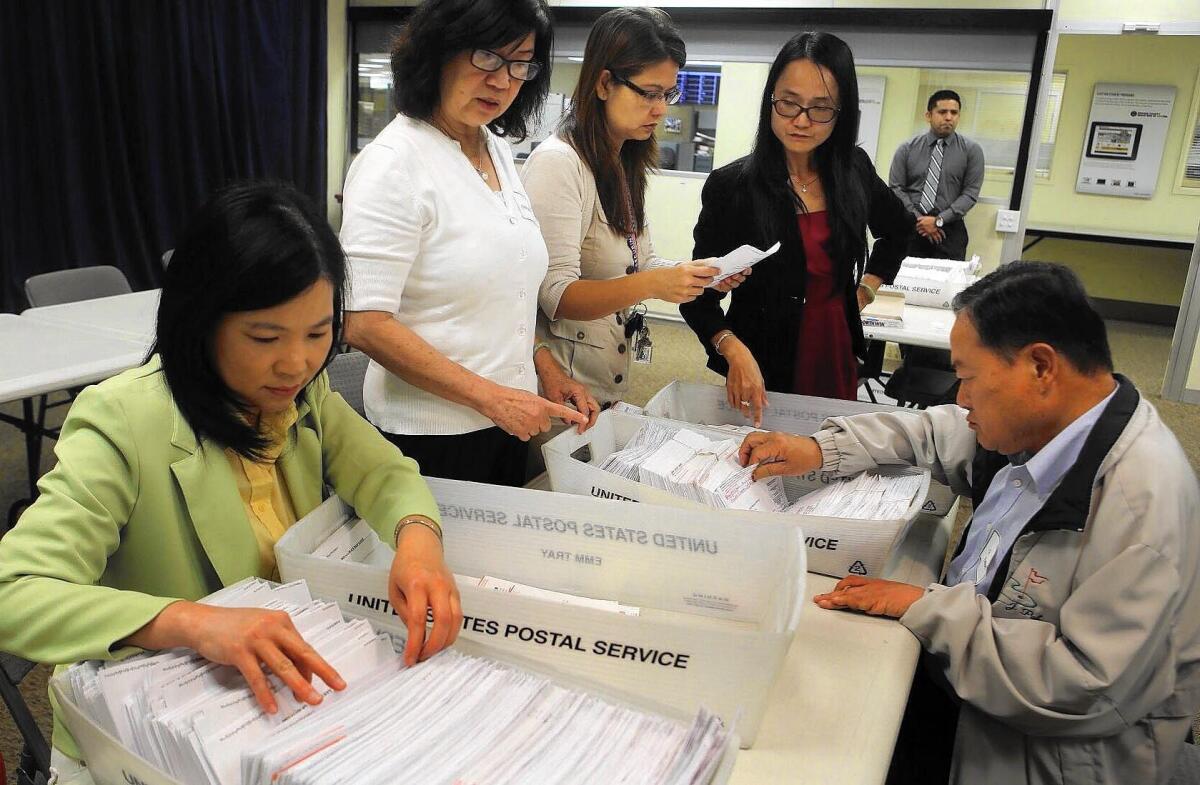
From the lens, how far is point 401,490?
3.83 feet

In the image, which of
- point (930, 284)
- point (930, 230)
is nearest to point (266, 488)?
point (930, 284)

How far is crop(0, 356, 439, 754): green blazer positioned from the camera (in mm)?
835

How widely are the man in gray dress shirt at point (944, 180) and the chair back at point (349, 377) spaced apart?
14.0 feet

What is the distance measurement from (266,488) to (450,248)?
47cm

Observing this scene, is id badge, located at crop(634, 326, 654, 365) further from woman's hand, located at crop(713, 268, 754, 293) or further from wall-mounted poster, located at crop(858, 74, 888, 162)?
wall-mounted poster, located at crop(858, 74, 888, 162)

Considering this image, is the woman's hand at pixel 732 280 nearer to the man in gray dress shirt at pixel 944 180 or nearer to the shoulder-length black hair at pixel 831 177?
the shoulder-length black hair at pixel 831 177

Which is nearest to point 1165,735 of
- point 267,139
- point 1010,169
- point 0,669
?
point 0,669

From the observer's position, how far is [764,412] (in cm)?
182

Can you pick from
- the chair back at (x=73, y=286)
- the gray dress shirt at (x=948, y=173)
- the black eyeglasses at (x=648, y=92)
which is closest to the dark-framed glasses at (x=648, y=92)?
the black eyeglasses at (x=648, y=92)

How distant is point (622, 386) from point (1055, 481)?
0.92 m

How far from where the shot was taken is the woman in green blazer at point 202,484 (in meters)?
0.83

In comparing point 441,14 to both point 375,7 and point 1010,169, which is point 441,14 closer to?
point 1010,169

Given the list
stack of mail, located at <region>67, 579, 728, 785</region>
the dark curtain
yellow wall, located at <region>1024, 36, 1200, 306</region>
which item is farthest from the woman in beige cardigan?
yellow wall, located at <region>1024, 36, 1200, 306</region>

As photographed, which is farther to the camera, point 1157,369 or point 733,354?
point 1157,369
